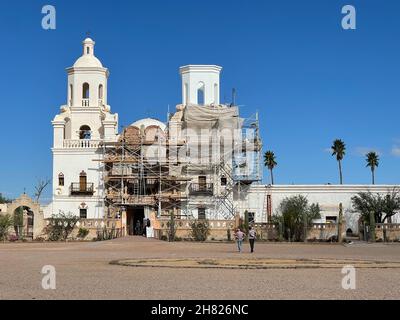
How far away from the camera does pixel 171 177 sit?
5647cm

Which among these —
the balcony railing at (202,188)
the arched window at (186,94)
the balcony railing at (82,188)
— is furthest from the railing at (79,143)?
the balcony railing at (202,188)

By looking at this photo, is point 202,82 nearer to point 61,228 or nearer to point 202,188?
point 202,188

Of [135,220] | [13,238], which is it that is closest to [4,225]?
[13,238]

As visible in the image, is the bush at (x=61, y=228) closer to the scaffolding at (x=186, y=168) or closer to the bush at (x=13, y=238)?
the bush at (x=13, y=238)

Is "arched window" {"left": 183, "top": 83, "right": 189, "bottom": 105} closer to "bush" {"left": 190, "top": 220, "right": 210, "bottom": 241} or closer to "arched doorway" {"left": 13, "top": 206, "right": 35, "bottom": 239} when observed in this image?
"bush" {"left": 190, "top": 220, "right": 210, "bottom": 241}

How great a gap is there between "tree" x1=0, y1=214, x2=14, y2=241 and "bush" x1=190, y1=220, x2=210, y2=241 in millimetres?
12861

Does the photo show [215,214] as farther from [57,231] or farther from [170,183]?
[57,231]

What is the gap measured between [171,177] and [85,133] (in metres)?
9.99

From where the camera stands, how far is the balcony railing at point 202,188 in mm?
57688

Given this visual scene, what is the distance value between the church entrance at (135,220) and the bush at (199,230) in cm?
792

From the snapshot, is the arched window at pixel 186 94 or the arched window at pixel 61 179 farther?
the arched window at pixel 186 94

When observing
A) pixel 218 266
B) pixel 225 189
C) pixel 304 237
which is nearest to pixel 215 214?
pixel 225 189

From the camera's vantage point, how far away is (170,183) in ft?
189
